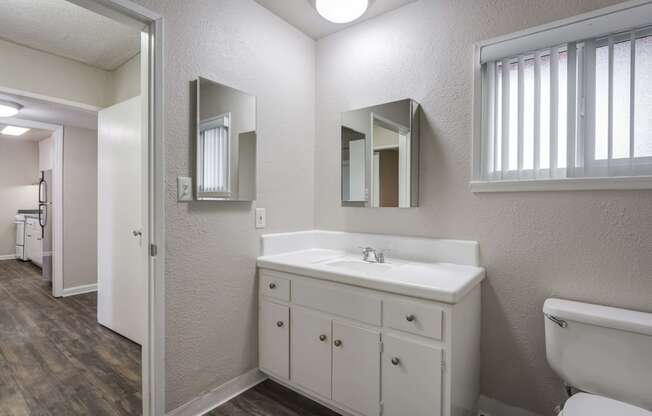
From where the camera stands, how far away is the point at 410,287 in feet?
4.36

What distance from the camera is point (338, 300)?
1.58 m

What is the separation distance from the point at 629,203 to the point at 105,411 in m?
2.73

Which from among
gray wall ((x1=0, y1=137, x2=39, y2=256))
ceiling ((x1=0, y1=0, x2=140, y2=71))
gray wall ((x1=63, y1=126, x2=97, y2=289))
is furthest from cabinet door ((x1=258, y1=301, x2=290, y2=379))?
gray wall ((x1=0, y1=137, x2=39, y2=256))

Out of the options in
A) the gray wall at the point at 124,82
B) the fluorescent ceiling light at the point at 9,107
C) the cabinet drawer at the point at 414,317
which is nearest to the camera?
the cabinet drawer at the point at 414,317

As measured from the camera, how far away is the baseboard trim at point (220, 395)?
162 centimetres

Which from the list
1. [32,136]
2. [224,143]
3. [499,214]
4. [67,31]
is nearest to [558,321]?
[499,214]

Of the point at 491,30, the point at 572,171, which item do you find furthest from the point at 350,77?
the point at 572,171

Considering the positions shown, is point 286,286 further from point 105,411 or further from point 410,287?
point 105,411

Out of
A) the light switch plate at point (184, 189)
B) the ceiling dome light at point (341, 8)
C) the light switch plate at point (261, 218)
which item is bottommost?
the light switch plate at point (261, 218)

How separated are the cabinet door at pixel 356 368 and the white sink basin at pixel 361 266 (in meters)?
0.34

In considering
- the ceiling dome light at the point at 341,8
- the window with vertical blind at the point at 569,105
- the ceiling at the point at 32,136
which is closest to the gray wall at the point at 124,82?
the ceiling dome light at the point at 341,8

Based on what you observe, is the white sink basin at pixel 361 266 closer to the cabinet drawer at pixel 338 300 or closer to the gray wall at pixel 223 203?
the cabinet drawer at pixel 338 300

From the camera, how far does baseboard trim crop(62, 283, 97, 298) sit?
3695mm

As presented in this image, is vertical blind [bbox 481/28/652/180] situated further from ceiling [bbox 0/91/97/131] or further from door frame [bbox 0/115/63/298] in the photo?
door frame [bbox 0/115/63/298]
